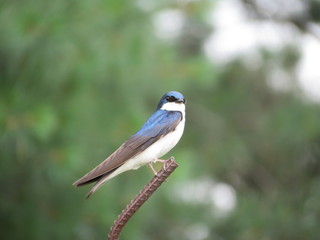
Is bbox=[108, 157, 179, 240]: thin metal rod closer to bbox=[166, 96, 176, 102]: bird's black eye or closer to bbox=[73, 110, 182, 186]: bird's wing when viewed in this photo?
bbox=[73, 110, 182, 186]: bird's wing

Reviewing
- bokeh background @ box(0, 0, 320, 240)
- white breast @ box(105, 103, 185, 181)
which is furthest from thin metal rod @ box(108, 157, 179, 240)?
bokeh background @ box(0, 0, 320, 240)

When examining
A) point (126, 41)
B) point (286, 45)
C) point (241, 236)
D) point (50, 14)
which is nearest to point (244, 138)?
point (286, 45)

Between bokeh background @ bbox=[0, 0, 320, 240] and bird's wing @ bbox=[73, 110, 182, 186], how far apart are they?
2.09 metres

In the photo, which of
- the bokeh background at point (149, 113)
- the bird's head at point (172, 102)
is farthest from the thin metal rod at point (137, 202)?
the bokeh background at point (149, 113)

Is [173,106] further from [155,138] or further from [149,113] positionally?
[149,113]

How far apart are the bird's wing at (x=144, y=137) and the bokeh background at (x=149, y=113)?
2.09 m

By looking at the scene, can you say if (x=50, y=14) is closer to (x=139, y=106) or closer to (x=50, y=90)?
(x=50, y=90)

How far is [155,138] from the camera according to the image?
3.21 meters

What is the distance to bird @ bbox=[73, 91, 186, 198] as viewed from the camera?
9.61 ft

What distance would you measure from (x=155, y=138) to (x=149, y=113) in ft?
14.9

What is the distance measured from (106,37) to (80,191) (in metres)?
1.54

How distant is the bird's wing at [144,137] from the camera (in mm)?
2745

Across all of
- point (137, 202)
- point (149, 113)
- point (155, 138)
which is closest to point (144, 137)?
point (155, 138)

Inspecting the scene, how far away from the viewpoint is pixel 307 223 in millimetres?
7355
